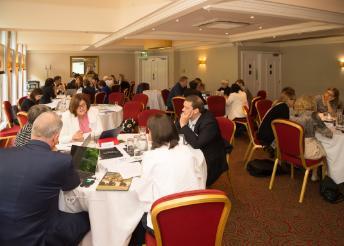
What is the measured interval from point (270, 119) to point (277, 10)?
2.44 meters

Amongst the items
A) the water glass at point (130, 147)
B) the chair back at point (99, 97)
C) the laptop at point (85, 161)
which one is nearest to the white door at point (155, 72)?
the chair back at point (99, 97)

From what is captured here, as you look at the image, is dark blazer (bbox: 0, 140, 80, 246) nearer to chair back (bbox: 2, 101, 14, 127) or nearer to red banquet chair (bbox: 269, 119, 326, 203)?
red banquet chair (bbox: 269, 119, 326, 203)

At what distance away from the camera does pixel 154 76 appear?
53.5ft

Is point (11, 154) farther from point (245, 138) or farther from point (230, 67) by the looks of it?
point (230, 67)

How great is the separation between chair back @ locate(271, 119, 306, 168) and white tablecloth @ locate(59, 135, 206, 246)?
7.43ft

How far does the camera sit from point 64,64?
1725cm

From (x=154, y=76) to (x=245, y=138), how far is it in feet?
31.3

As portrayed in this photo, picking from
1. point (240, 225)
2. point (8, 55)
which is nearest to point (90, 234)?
point (240, 225)

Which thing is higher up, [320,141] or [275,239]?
[320,141]

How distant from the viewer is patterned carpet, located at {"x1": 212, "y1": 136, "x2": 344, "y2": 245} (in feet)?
10.3

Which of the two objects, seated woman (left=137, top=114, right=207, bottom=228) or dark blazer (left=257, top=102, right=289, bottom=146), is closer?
seated woman (left=137, top=114, right=207, bottom=228)

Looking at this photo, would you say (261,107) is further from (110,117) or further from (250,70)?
(250,70)

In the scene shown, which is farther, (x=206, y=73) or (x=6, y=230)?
(x=206, y=73)

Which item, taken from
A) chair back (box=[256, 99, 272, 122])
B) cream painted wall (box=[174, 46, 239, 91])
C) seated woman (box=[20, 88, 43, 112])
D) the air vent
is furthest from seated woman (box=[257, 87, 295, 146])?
cream painted wall (box=[174, 46, 239, 91])
